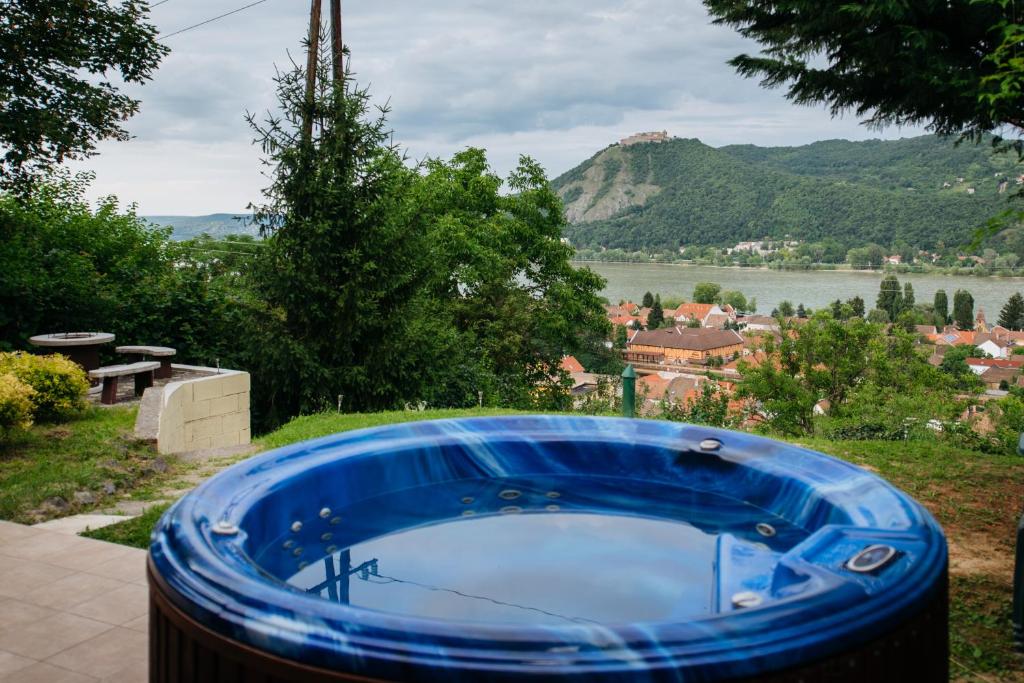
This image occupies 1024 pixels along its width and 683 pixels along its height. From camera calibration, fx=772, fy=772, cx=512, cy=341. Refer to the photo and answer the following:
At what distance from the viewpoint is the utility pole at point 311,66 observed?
939 cm

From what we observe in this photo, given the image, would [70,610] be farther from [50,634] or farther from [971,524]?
[971,524]

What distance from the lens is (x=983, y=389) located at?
14.2 m

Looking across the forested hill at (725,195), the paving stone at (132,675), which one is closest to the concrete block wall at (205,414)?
the paving stone at (132,675)

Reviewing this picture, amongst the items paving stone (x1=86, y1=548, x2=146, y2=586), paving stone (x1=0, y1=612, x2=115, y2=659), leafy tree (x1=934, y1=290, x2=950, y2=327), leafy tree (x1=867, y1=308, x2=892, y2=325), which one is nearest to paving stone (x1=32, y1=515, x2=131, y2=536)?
paving stone (x1=86, y1=548, x2=146, y2=586)

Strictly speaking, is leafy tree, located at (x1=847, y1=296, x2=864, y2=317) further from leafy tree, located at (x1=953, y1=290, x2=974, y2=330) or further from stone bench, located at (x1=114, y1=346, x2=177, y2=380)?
leafy tree, located at (x1=953, y1=290, x2=974, y2=330)

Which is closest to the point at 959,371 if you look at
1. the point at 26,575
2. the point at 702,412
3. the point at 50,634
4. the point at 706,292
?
the point at 702,412

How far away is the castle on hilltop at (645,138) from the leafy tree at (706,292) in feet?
39.3

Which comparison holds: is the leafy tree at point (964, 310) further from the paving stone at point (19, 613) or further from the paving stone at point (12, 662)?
the paving stone at point (12, 662)

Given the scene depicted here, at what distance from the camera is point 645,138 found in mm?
52344

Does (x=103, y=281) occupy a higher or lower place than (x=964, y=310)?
higher

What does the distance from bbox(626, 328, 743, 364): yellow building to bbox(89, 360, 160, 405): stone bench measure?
32.3 metres

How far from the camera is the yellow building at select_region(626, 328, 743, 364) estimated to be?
40.5 metres

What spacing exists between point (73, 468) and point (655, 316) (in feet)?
140

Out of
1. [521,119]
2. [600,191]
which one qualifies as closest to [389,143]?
[521,119]
